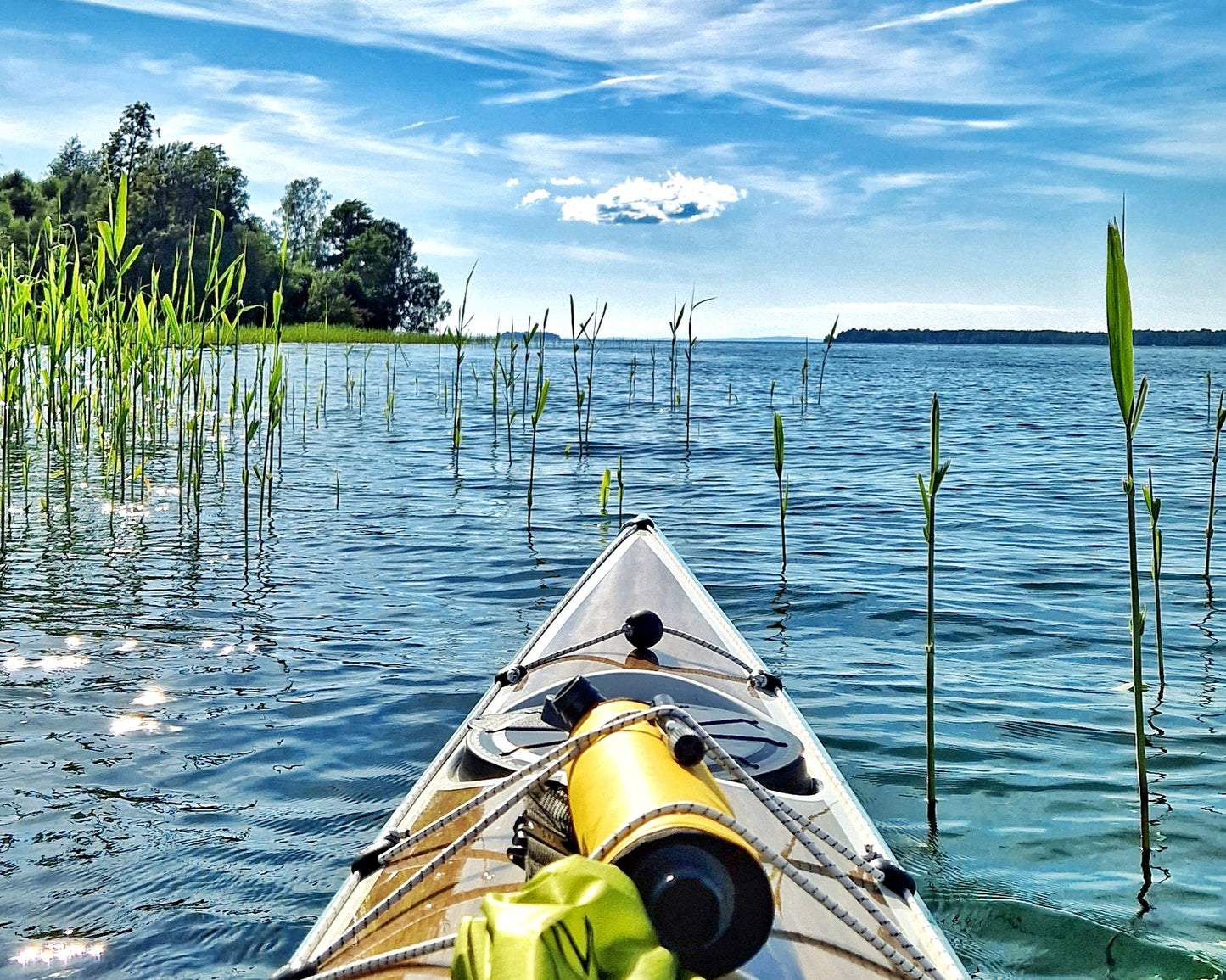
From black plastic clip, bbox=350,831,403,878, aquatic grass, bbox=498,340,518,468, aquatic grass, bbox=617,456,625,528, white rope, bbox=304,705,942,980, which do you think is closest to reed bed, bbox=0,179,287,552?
aquatic grass, bbox=617,456,625,528

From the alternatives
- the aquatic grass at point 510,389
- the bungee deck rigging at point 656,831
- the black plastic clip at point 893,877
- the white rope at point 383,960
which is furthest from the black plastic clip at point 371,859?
the aquatic grass at point 510,389

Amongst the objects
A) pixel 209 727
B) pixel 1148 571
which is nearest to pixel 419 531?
pixel 209 727

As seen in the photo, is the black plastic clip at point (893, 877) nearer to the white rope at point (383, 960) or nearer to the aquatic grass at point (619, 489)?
the white rope at point (383, 960)

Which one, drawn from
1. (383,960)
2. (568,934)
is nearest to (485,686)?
(383,960)

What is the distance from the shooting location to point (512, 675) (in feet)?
11.9

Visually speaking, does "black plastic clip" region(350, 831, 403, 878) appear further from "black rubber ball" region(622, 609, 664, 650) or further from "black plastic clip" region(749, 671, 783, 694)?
"black plastic clip" region(749, 671, 783, 694)

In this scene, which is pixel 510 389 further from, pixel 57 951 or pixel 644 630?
pixel 57 951

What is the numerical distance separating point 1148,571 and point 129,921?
637cm

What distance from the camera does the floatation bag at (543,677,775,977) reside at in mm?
1505

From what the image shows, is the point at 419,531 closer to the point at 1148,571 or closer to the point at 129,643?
the point at 129,643

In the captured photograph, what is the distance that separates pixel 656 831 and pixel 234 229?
41.3 metres

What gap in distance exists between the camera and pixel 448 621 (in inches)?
230

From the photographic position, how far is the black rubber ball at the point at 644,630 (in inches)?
138

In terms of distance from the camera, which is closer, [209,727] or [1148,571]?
[209,727]
